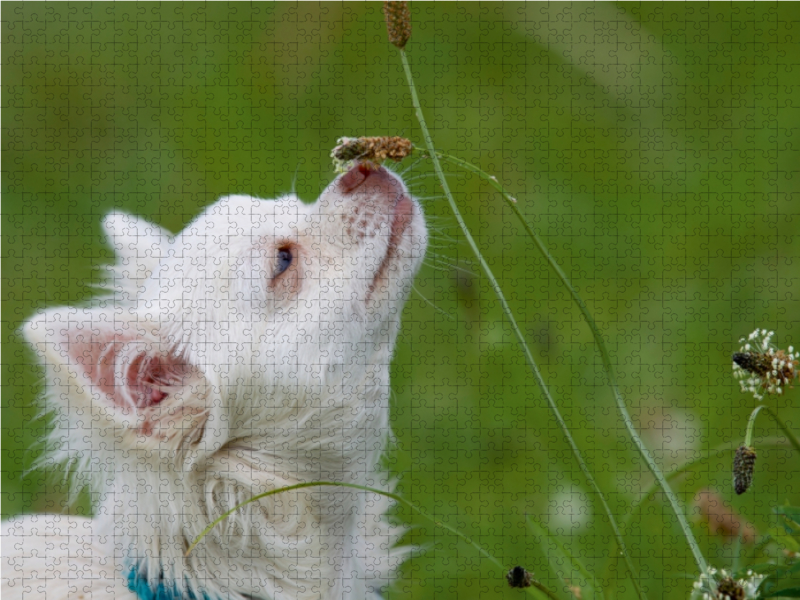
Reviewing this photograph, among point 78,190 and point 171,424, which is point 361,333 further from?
point 78,190

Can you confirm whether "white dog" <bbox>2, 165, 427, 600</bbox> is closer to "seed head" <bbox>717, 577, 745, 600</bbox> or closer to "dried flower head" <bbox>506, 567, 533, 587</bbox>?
"dried flower head" <bbox>506, 567, 533, 587</bbox>

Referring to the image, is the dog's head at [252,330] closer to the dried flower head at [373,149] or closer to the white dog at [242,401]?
the white dog at [242,401]

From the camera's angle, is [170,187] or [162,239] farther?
[170,187]

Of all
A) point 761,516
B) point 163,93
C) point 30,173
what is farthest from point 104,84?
point 761,516

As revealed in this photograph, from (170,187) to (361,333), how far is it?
3438 millimetres

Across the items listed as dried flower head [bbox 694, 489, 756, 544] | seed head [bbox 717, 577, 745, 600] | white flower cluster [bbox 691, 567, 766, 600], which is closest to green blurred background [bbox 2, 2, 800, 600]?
dried flower head [bbox 694, 489, 756, 544]

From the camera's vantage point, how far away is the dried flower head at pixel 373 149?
2.37m

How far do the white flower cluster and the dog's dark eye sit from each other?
1.31 metres

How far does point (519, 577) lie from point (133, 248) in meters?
1.61

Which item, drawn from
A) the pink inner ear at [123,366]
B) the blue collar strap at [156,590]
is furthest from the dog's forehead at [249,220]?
the blue collar strap at [156,590]

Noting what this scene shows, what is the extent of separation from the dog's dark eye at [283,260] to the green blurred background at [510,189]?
1.18m

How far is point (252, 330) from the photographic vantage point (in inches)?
99.7

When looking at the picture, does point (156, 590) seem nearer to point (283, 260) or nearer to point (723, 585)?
point (283, 260)

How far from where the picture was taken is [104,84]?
6.20 m
